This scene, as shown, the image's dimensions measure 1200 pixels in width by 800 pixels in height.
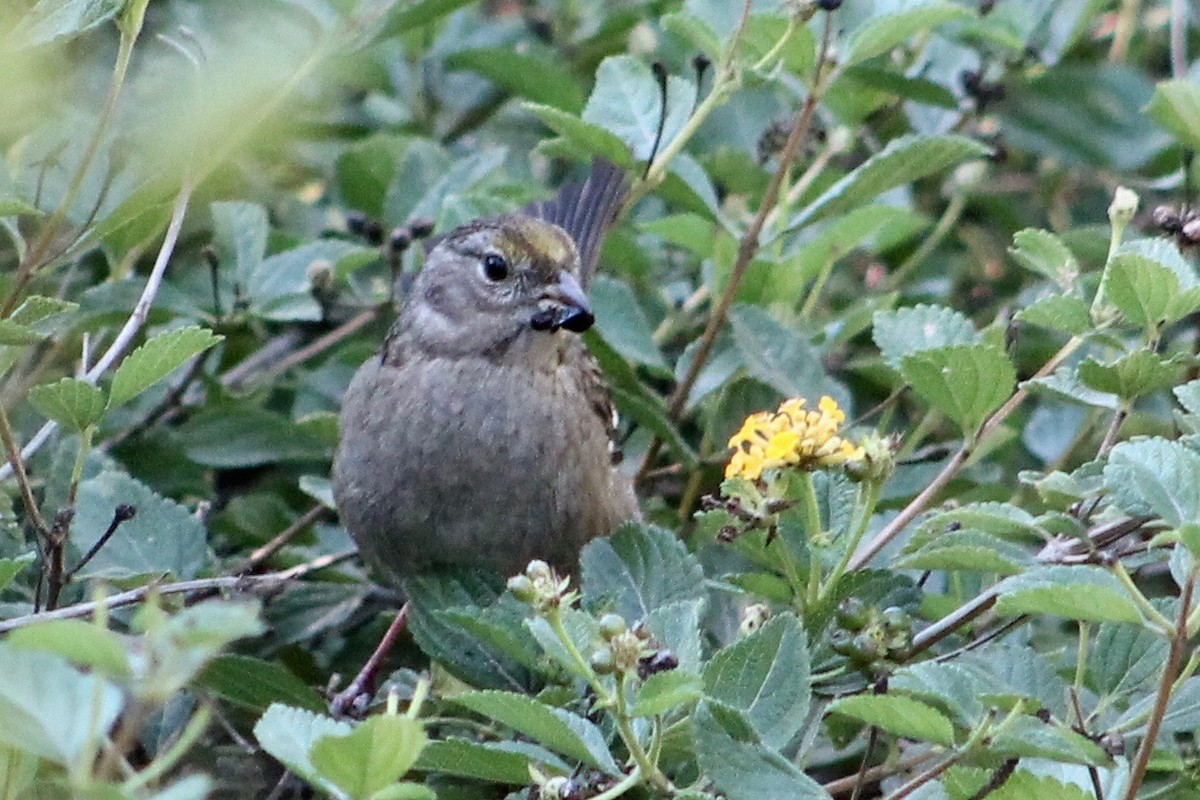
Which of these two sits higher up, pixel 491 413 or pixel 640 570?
pixel 640 570

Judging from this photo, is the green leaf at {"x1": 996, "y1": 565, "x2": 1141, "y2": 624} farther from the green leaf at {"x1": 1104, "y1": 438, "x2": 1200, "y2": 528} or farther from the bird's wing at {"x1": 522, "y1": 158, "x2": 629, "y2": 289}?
the bird's wing at {"x1": 522, "y1": 158, "x2": 629, "y2": 289}

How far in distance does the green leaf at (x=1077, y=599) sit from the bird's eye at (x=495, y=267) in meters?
1.50

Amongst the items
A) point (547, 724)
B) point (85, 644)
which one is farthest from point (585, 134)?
point (85, 644)

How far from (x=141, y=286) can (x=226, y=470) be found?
53 centimetres

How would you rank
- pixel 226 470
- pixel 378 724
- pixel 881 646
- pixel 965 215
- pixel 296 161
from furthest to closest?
pixel 965 215 → pixel 296 161 → pixel 226 470 → pixel 881 646 → pixel 378 724

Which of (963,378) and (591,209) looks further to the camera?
(591,209)

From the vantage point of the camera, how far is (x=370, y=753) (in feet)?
4.01

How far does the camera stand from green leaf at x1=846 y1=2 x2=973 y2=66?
232 centimetres

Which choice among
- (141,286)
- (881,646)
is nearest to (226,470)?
(141,286)

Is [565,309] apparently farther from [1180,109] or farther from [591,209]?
[1180,109]

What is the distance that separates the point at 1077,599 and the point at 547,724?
448mm

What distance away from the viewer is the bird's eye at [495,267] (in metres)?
2.87

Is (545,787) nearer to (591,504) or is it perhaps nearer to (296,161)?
(591,504)

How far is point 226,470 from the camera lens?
9.61 feet
